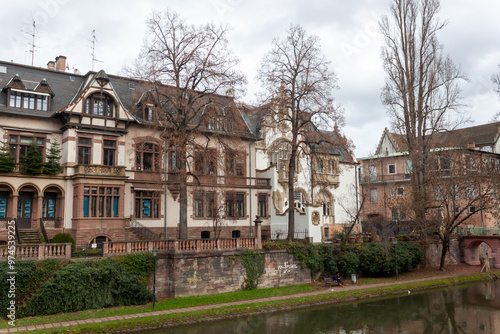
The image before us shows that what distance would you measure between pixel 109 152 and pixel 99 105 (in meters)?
3.54

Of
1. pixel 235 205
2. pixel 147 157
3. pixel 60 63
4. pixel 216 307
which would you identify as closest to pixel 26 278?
pixel 216 307

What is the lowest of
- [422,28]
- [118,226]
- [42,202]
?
[118,226]

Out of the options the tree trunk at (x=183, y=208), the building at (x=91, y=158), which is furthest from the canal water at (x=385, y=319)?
the building at (x=91, y=158)

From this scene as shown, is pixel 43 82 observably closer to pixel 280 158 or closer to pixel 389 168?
pixel 280 158

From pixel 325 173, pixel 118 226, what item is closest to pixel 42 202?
pixel 118 226

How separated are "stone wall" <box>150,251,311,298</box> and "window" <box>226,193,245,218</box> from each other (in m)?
9.64

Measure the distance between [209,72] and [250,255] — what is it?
12.2 meters

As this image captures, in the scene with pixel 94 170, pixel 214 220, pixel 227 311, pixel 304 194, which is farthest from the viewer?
pixel 304 194

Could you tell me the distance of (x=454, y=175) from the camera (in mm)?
36094

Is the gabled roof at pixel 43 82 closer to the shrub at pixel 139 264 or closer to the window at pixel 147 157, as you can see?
the window at pixel 147 157

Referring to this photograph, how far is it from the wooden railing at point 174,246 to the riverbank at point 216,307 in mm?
2938

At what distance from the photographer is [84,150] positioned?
30.1 meters

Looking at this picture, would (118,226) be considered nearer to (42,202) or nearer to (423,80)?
(42,202)

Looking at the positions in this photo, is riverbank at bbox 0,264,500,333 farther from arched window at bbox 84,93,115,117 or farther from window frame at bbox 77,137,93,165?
arched window at bbox 84,93,115,117
